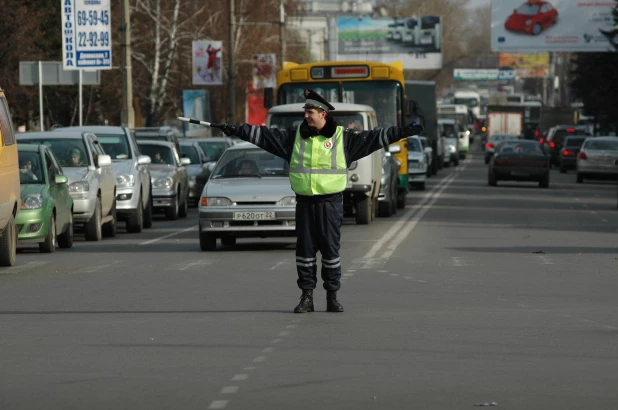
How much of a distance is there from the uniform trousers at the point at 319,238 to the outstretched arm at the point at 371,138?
44cm

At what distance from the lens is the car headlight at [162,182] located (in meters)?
29.8

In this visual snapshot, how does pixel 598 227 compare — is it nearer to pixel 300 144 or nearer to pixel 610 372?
pixel 300 144

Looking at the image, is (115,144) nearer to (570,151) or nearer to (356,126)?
(356,126)

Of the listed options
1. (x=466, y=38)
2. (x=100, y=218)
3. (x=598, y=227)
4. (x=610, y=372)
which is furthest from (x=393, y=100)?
(x=466, y=38)

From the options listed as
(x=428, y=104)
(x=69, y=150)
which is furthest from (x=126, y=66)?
(x=428, y=104)

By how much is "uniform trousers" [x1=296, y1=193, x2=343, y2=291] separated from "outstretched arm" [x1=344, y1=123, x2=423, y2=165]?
0.44m

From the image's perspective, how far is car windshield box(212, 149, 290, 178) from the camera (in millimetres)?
21672

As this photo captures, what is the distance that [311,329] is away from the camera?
37.4ft

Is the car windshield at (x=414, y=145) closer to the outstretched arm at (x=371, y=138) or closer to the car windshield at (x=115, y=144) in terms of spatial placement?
the car windshield at (x=115, y=144)

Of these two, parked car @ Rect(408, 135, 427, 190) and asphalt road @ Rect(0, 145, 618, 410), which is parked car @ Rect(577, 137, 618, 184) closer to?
parked car @ Rect(408, 135, 427, 190)

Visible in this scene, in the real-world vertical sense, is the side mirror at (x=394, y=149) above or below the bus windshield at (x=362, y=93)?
below

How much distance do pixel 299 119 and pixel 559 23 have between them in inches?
1603

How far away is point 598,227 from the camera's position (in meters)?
Answer: 26.7

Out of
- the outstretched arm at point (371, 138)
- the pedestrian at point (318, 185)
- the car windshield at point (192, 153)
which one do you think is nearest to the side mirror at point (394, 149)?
the car windshield at point (192, 153)
